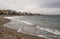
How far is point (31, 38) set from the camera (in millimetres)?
12938

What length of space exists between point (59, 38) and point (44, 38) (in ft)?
4.51

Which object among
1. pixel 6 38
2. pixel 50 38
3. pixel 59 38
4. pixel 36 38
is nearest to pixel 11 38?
pixel 6 38

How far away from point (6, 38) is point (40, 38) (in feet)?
10.3

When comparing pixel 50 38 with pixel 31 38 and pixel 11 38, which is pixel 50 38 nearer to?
pixel 31 38

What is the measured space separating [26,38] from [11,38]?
5.20 feet

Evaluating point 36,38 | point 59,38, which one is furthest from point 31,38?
point 59,38

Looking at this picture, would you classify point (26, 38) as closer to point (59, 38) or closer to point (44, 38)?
→ point (44, 38)

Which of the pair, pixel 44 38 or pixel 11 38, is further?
pixel 44 38

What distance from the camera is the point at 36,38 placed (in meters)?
12.9

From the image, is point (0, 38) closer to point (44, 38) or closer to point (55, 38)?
point (44, 38)

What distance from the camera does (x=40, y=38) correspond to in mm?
12906

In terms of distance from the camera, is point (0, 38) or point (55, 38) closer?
point (0, 38)

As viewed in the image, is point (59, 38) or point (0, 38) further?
point (59, 38)

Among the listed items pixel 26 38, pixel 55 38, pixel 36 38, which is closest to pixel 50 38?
pixel 55 38
